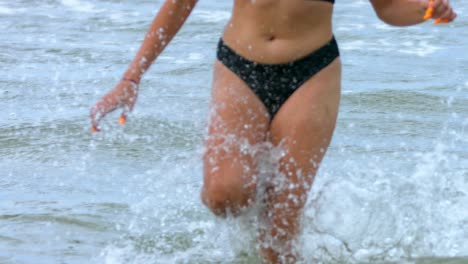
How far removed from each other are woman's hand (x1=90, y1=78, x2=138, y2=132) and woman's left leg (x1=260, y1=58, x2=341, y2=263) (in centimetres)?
65

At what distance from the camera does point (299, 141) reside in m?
4.40

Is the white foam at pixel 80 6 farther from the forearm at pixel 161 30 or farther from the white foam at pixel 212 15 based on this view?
the forearm at pixel 161 30

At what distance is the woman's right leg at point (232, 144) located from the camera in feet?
14.3

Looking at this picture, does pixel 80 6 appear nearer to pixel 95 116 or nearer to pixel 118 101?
pixel 118 101

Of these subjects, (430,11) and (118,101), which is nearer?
(430,11)

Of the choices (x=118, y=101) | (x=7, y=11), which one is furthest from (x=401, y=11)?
(x=7, y=11)

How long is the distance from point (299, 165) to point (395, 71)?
18.8 ft

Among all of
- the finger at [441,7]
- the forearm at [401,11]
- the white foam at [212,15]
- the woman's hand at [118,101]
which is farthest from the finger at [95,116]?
the white foam at [212,15]

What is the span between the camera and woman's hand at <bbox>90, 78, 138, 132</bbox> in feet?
14.3

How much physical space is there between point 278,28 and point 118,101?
789 millimetres

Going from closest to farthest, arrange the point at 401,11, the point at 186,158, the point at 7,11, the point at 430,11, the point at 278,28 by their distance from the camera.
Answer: the point at 430,11 < the point at 278,28 < the point at 401,11 < the point at 186,158 < the point at 7,11

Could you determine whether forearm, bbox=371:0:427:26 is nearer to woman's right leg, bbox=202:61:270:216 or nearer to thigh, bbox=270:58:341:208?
thigh, bbox=270:58:341:208

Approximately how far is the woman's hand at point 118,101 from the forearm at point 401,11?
1.23m

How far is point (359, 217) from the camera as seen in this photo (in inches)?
226
